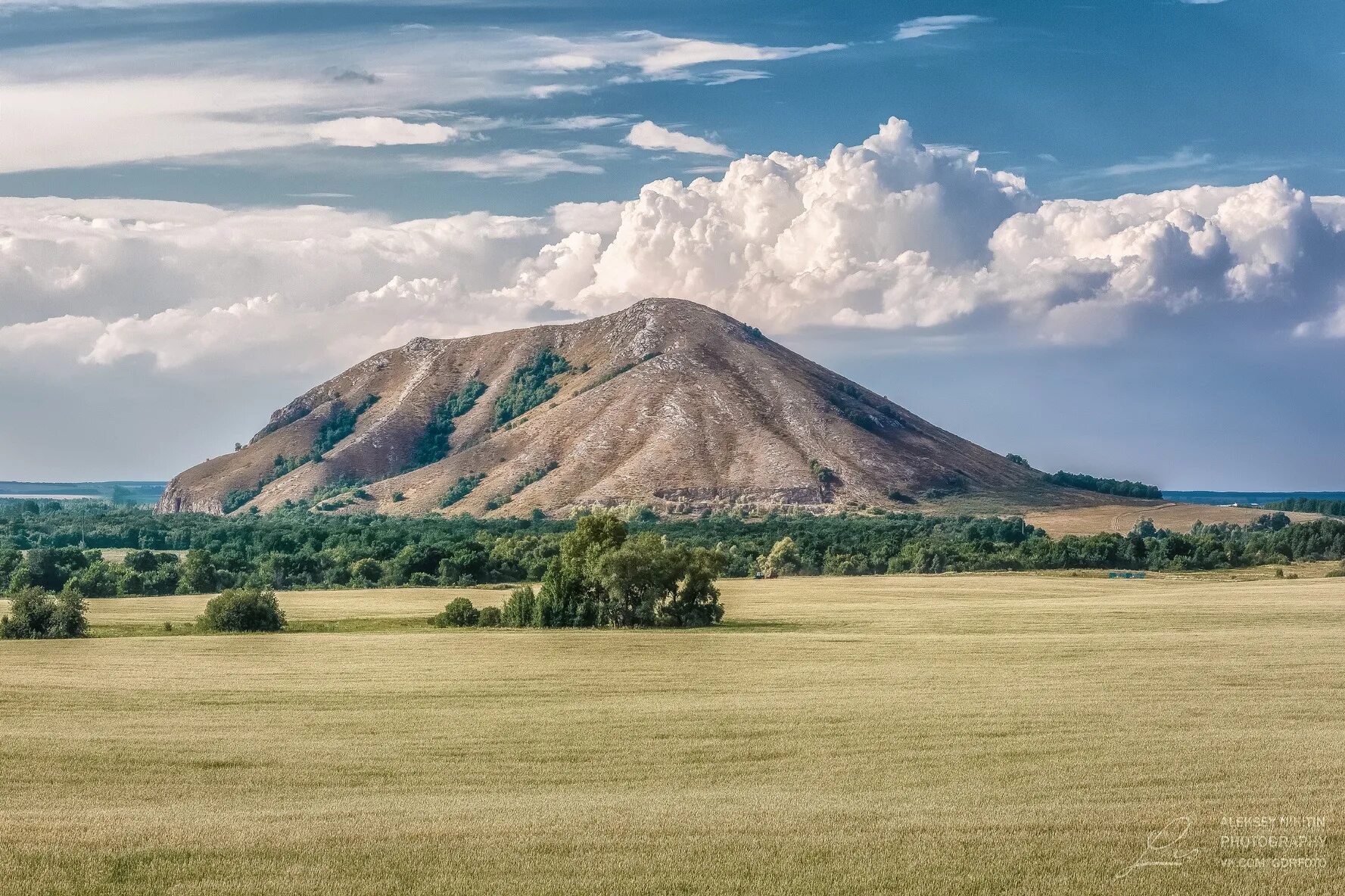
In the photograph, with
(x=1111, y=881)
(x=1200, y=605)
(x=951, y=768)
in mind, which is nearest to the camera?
(x=1111, y=881)

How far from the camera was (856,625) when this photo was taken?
83625 mm

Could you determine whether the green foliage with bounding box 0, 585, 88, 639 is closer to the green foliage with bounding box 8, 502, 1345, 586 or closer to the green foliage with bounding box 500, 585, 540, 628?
the green foliage with bounding box 500, 585, 540, 628

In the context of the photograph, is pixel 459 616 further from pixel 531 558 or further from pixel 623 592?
pixel 531 558

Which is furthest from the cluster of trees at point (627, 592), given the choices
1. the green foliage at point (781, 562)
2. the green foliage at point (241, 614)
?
the green foliage at point (781, 562)

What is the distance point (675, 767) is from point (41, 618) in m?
62.0

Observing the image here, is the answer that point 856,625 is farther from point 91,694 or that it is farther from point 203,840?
point 203,840

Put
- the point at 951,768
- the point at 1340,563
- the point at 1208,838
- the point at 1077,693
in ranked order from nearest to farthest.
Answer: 1. the point at 1208,838
2. the point at 951,768
3. the point at 1077,693
4. the point at 1340,563

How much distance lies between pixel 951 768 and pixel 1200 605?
211 feet

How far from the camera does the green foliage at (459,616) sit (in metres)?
90.9

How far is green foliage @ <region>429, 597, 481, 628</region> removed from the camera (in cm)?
9088

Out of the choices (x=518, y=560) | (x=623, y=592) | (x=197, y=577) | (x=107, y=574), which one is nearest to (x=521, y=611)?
(x=623, y=592)

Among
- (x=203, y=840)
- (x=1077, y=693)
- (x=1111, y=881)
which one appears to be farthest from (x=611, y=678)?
(x=1111, y=881)
